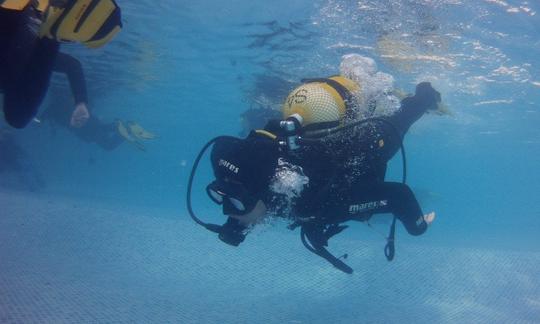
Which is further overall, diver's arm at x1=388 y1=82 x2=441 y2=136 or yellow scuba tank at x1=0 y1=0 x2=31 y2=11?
diver's arm at x1=388 y1=82 x2=441 y2=136

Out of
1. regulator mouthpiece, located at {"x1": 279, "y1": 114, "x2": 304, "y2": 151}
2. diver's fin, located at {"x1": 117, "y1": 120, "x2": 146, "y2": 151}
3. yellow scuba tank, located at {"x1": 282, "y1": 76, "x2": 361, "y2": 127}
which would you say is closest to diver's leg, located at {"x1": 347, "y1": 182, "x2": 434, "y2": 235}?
yellow scuba tank, located at {"x1": 282, "y1": 76, "x2": 361, "y2": 127}

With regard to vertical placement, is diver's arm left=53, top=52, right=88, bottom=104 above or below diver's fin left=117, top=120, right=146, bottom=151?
above

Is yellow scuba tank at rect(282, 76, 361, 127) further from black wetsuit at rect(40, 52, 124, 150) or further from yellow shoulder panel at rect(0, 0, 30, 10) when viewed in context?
black wetsuit at rect(40, 52, 124, 150)

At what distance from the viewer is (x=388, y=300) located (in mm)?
10703

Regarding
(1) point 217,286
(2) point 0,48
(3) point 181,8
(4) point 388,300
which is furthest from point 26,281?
(3) point 181,8

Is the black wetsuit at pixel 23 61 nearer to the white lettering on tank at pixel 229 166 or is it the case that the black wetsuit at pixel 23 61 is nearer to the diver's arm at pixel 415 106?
the white lettering on tank at pixel 229 166

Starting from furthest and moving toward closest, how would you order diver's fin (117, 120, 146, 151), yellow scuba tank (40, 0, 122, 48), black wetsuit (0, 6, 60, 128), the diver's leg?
diver's fin (117, 120, 146, 151) < the diver's leg < black wetsuit (0, 6, 60, 128) < yellow scuba tank (40, 0, 122, 48)

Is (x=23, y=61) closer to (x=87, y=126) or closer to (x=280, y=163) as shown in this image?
(x=280, y=163)

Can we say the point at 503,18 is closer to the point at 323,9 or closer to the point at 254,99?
the point at 323,9

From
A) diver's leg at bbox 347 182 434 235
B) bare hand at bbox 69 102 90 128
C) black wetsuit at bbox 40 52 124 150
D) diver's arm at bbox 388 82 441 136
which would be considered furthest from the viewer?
black wetsuit at bbox 40 52 124 150

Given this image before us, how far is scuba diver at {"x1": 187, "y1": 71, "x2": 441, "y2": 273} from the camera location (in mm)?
3977

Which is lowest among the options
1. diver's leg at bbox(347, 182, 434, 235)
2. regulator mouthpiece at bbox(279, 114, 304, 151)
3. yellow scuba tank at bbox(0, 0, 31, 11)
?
diver's leg at bbox(347, 182, 434, 235)

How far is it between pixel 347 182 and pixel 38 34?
3584 millimetres

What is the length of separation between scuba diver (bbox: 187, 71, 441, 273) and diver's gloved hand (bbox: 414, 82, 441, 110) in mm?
2905
